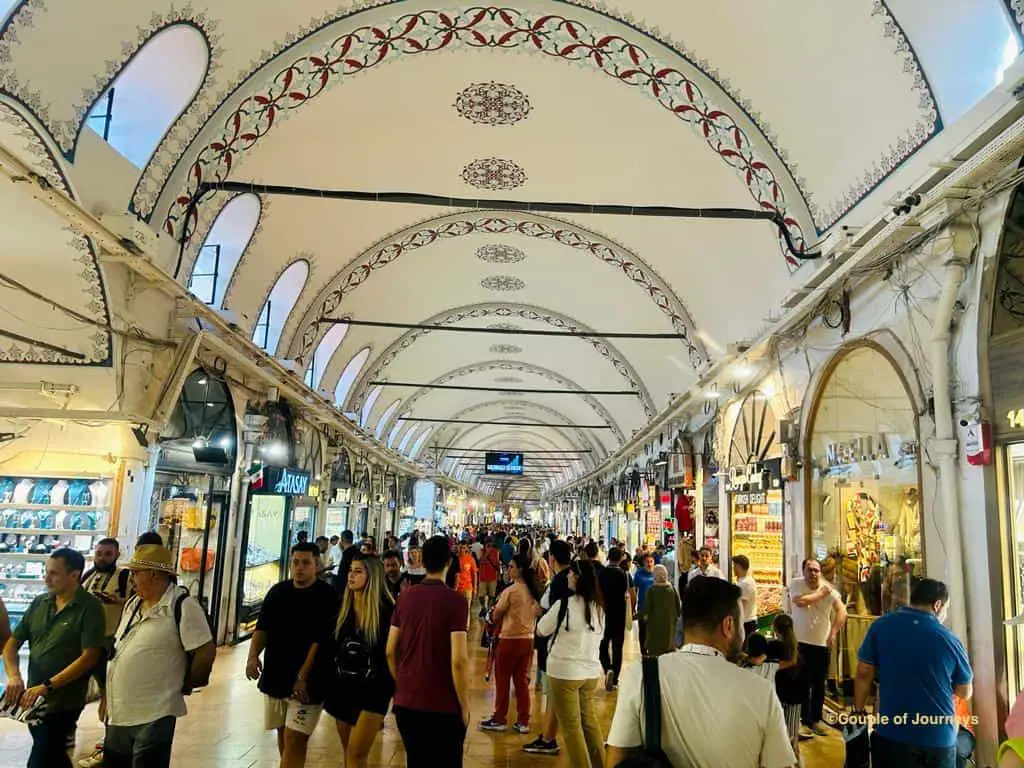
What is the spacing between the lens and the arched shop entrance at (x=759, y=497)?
8639 millimetres

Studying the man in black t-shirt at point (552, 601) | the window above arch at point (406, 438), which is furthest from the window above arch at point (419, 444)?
the man in black t-shirt at point (552, 601)

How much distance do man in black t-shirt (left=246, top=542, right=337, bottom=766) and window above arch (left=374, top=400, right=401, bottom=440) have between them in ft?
57.4

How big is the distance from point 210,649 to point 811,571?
176 inches

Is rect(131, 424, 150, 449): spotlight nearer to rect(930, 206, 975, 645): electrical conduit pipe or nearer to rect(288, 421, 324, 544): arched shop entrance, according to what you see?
rect(288, 421, 324, 544): arched shop entrance

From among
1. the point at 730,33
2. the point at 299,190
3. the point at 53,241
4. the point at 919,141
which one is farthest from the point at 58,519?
the point at 919,141

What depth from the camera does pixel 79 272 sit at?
6438 millimetres

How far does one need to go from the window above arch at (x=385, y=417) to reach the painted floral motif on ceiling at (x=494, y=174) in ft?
42.0

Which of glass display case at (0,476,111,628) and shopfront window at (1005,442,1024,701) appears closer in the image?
shopfront window at (1005,442,1024,701)

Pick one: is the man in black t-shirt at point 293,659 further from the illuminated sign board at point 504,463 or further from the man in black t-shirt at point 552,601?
the illuminated sign board at point 504,463

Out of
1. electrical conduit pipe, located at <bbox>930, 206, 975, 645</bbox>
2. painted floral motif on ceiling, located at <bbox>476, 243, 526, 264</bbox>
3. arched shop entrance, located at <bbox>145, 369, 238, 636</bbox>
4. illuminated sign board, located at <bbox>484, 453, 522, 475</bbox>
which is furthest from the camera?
illuminated sign board, located at <bbox>484, 453, 522, 475</bbox>

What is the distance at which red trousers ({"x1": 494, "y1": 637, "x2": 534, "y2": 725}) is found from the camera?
5.62m

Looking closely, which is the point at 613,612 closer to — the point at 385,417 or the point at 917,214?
the point at 917,214

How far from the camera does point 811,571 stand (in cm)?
586

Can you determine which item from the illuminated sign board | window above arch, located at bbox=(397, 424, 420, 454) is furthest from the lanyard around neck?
the illuminated sign board
